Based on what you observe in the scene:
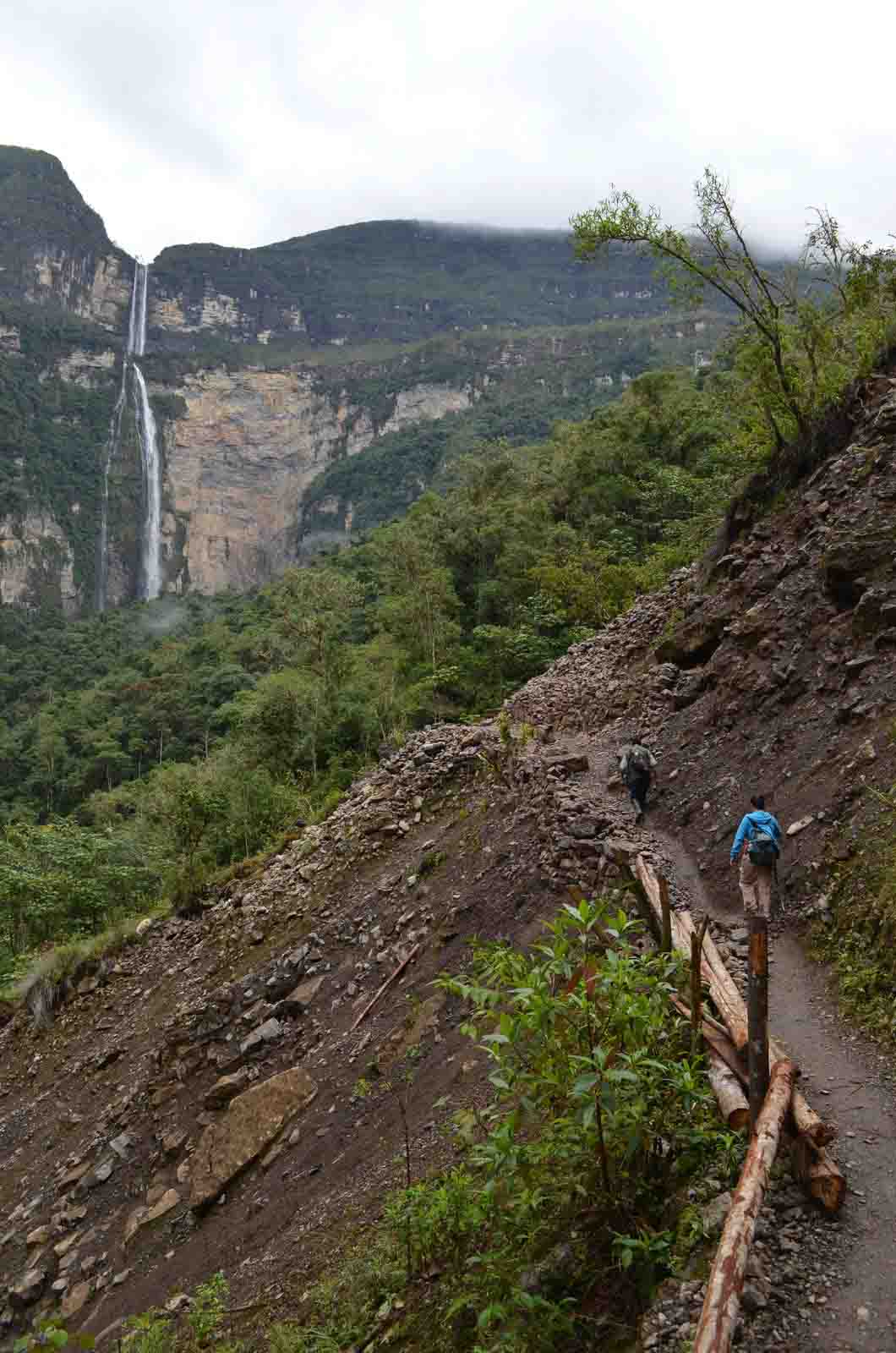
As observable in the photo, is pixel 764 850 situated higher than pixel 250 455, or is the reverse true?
pixel 250 455

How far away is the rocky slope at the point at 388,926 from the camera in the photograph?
672cm

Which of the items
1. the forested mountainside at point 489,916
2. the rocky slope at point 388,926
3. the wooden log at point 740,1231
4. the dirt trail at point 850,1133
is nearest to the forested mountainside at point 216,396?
the forested mountainside at point 489,916

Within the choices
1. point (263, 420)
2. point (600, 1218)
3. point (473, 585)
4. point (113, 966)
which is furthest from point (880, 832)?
point (263, 420)

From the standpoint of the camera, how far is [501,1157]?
3369 millimetres

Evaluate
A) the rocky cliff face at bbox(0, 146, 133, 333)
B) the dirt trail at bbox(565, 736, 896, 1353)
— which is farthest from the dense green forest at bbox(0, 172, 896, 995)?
the rocky cliff face at bbox(0, 146, 133, 333)

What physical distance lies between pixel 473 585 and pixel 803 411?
16.1m

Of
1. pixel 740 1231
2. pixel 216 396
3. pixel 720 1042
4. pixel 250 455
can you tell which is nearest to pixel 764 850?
pixel 720 1042

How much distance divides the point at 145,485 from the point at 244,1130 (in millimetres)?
124806

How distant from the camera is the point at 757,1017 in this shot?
11.9ft

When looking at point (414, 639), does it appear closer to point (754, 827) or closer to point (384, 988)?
point (384, 988)

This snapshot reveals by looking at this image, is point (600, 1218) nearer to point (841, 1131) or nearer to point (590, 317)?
point (841, 1131)

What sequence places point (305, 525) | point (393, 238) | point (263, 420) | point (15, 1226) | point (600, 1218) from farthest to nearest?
point (393, 238) → point (263, 420) → point (305, 525) → point (15, 1226) → point (600, 1218)

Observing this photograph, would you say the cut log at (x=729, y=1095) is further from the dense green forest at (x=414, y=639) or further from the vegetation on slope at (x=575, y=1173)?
the dense green forest at (x=414, y=639)

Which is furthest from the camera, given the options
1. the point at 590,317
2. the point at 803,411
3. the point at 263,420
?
the point at 590,317
